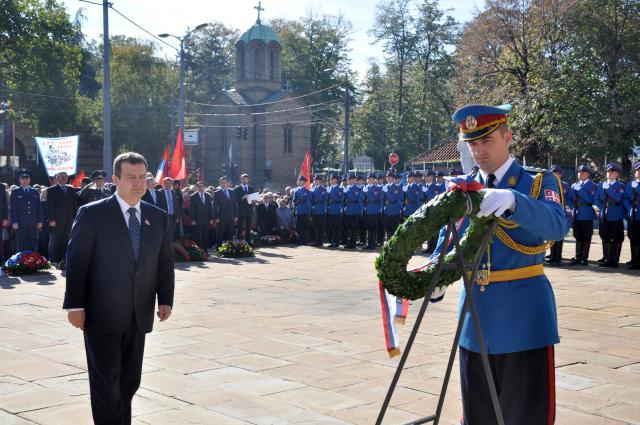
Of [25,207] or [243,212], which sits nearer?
[25,207]

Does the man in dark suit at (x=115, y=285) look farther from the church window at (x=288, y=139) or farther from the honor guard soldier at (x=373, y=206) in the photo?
the church window at (x=288, y=139)

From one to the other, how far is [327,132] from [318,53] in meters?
7.22

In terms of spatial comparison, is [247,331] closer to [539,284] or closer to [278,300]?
[278,300]

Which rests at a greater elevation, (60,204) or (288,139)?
(288,139)

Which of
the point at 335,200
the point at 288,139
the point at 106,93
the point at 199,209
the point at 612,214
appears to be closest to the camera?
the point at 612,214

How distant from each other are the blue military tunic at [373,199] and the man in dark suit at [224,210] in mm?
3641

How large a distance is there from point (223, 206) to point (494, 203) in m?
18.4

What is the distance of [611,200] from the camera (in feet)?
53.1

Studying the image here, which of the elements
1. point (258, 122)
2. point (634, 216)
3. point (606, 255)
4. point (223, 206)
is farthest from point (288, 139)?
point (634, 216)

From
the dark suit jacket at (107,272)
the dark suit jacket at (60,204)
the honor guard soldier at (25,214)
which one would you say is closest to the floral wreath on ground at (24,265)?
the honor guard soldier at (25,214)

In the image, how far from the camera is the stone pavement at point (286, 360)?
5.86m

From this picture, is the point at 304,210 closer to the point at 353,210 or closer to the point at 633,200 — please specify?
the point at 353,210

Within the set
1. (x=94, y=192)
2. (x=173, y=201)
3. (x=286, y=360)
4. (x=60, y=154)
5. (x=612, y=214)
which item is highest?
(x=60, y=154)

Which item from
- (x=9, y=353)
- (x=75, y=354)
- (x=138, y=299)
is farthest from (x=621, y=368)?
(x=9, y=353)
